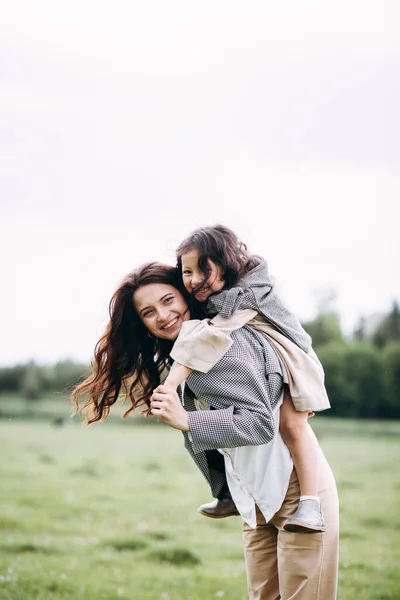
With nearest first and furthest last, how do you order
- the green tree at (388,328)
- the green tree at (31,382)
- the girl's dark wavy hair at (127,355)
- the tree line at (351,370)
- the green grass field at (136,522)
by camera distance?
1. the girl's dark wavy hair at (127,355)
2. the green grass field at (136,522)
3. the green tree at (31,382)
4. the tree line at (351,370)
5. the green tree at (388,328)

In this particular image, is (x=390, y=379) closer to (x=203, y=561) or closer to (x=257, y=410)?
(x=203, y=561)

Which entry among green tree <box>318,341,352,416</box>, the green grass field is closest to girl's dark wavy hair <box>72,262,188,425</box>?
the green grass field

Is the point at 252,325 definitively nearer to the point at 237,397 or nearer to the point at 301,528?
the point at 237,397

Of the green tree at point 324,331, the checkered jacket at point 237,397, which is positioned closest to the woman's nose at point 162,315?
the checkered jacket at point 237,397

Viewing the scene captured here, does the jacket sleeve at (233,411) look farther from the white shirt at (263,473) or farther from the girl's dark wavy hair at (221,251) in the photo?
the girl's dark wavy hair at (221,251)

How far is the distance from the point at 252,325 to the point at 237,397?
12.2 inches

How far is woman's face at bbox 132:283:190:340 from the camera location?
2566 millimetres

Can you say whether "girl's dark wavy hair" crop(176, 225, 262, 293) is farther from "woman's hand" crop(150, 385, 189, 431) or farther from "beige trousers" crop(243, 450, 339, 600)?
"beige trousers" crop(243, 450, 339, 600)

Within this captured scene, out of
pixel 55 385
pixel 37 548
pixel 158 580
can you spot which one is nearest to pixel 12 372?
pixel 55 385

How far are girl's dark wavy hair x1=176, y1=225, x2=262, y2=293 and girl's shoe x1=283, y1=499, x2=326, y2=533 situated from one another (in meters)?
0.72

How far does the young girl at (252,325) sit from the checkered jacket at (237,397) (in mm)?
41

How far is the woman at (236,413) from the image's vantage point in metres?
2.29

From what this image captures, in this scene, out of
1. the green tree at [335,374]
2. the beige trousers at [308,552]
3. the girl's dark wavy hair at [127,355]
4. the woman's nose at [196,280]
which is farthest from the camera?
the green tree at [335,374]

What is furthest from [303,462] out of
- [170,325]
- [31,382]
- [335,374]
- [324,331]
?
[324,331]
